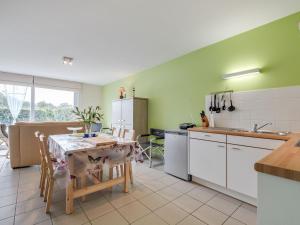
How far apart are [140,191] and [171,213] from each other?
649 millimetres

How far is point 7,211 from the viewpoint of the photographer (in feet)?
6.03

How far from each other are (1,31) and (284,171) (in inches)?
152

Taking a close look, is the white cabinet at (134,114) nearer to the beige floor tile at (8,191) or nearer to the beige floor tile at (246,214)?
the beige floor tile at (8,191)

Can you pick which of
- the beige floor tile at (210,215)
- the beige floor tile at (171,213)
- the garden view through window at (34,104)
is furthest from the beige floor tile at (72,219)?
the garden view through window at (34,104)

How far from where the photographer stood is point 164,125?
3.94 metres

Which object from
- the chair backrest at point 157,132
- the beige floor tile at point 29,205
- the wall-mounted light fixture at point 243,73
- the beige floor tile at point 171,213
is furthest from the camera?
the chair backrest at point 157,132

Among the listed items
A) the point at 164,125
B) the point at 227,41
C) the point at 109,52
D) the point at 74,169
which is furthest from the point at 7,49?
the point at 227,41

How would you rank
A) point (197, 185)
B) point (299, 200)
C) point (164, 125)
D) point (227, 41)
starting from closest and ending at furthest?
point (299, 200) → point (197, 185) → point (227, 41) → point (164, 125)

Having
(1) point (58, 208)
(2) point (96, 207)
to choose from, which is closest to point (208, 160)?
(2) point (96, 207)

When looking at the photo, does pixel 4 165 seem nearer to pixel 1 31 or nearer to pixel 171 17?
pixel 1 31

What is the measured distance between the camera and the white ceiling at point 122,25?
77.9 inches

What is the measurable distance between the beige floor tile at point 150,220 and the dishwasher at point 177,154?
110 centimetres

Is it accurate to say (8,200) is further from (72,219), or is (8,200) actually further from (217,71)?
(217,71)

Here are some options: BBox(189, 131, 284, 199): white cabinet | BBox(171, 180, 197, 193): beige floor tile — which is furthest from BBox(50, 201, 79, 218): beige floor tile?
BBox(189, 131, 284, 199): white cabinet
